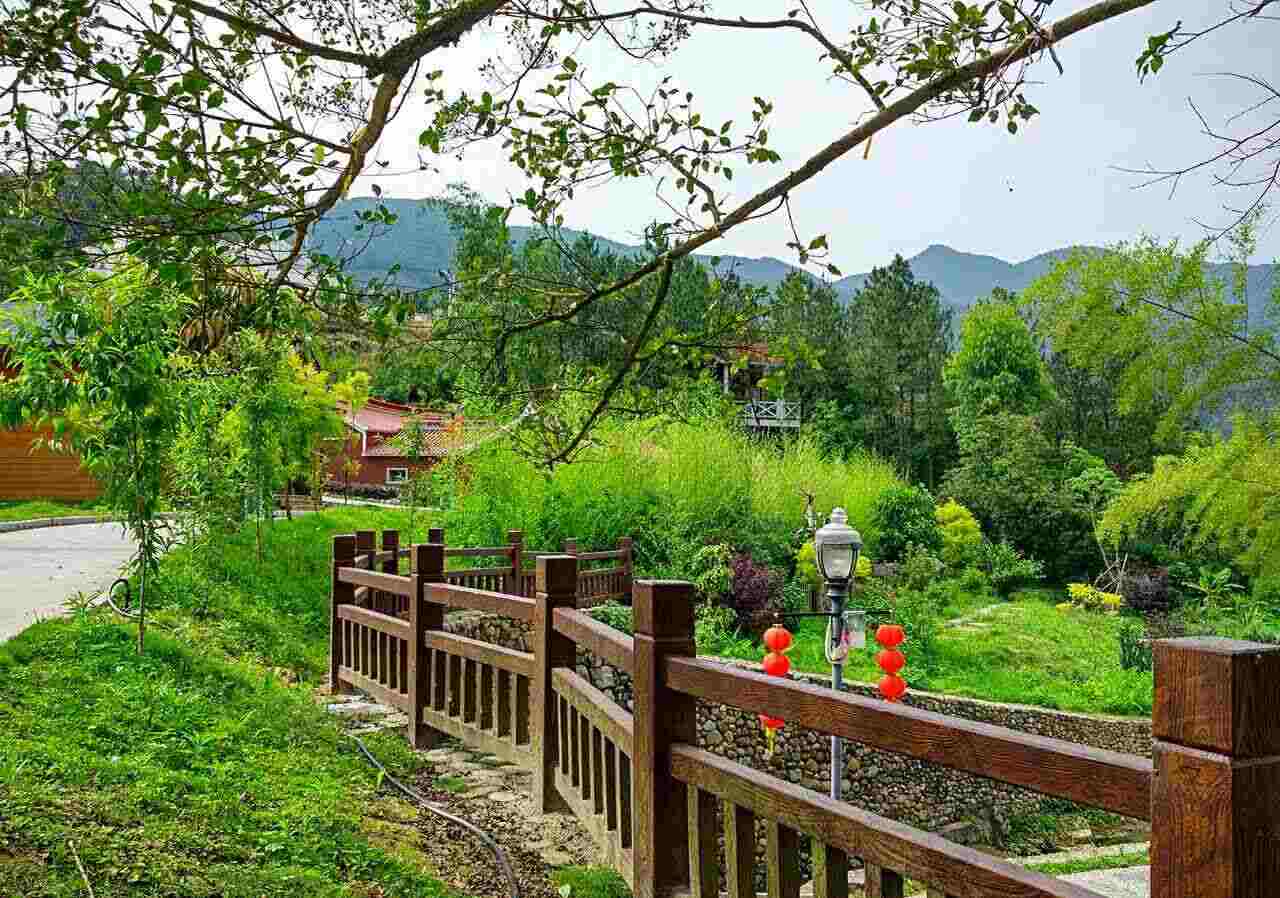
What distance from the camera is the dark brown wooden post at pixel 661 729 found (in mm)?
2834

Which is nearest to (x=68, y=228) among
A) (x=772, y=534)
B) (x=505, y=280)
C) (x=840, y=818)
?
(x=505, y=280)

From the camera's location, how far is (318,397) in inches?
587

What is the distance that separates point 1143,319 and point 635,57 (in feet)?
53.1

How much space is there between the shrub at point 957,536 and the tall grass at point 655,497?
8.18 feet

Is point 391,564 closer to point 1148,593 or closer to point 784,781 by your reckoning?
point 784,781

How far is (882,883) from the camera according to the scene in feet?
6.44

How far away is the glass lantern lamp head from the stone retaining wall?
2.96 metres

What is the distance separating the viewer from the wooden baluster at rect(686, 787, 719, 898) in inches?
106

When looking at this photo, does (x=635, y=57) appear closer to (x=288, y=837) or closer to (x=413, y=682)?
(x=288, y=837)

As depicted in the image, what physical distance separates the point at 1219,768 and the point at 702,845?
1522 mm

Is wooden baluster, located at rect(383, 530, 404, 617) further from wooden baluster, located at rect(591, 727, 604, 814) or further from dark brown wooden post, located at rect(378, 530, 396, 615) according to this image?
wooden baluster, located at rect(591, 727, 604, 814)

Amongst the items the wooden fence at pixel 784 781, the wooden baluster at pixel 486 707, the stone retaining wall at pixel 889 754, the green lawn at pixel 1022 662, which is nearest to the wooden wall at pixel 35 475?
the stone retaining wall at pixel 889 754

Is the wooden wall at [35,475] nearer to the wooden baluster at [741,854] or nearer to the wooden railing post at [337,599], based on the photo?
the wooden railing post at [337,599]

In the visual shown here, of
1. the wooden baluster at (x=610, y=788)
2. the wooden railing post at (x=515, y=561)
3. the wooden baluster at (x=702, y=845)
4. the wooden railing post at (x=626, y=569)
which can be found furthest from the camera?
the wooden railing post at (x=626, y=569)
